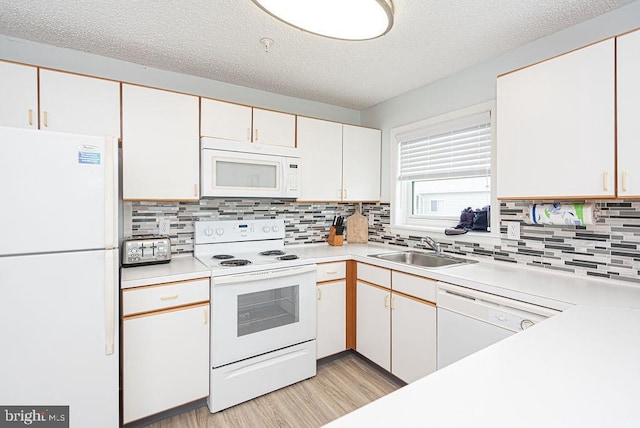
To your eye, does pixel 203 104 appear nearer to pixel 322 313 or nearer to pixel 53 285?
pixel 53 285

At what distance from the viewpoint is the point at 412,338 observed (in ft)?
7.01

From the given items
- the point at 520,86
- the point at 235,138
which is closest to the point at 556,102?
the point at 520,86

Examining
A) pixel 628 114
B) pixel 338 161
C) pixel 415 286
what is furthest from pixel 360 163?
pixel 628 114

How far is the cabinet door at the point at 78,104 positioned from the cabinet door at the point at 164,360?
119 cm

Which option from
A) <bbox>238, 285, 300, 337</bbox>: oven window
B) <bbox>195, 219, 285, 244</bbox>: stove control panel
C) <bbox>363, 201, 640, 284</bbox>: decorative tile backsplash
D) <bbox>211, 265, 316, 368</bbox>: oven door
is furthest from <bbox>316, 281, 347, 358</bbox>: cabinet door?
<bbox>363, 201, 640, 284</bbox>: decorative tile backsplash

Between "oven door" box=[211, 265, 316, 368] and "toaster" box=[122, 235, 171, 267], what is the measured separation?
48cm

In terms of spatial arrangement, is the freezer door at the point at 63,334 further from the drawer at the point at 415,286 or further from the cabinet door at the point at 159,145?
the drawer at the point at 415,286

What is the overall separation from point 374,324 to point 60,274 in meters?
1.99

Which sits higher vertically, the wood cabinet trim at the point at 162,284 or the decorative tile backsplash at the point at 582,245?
the decorative tile backsplash at the point at 582,245

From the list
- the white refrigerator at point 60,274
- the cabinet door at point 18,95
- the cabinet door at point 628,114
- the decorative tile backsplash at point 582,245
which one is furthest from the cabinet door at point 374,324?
the cabinet door at point 18,95

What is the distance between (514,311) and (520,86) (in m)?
1.26

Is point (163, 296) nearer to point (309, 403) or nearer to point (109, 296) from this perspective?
point (109, 296)

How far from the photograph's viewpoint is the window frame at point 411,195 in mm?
2281

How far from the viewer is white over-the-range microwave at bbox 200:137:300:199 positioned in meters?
2.23
